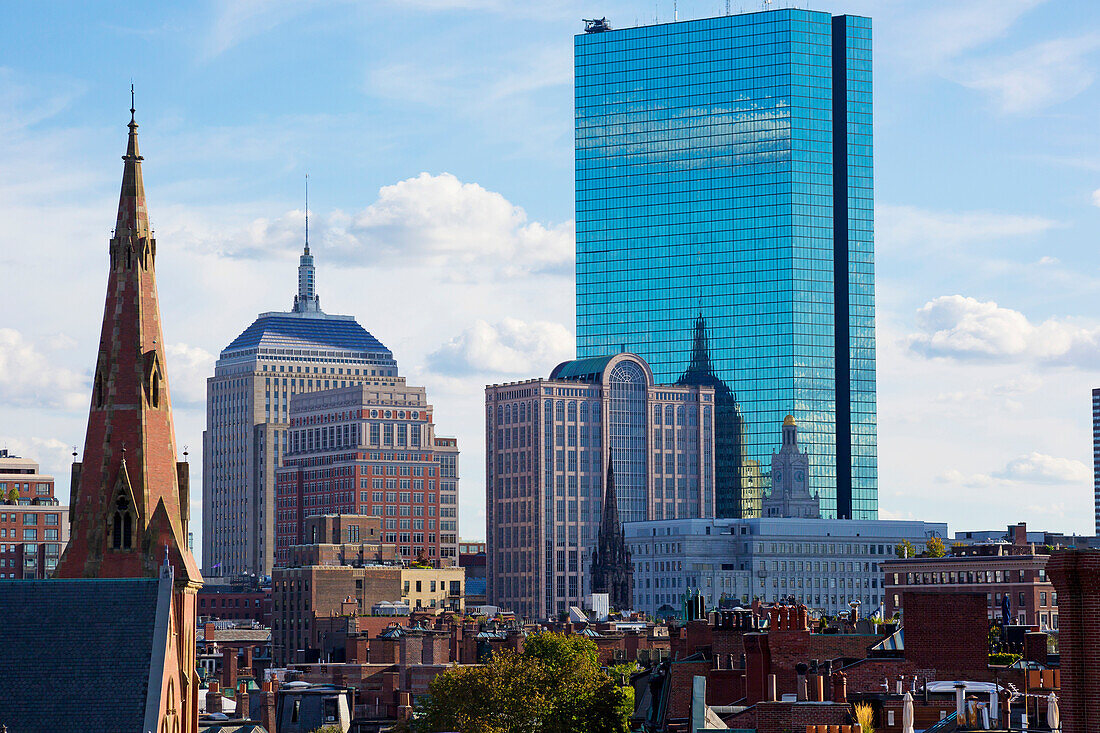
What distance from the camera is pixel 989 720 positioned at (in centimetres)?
5094

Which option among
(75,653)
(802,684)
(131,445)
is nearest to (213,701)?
(131,445)

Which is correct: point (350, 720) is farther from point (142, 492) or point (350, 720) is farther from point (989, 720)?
point (989, 720)

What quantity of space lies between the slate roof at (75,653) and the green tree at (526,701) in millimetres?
24615

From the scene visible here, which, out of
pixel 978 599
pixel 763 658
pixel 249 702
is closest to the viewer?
pixel 978 599

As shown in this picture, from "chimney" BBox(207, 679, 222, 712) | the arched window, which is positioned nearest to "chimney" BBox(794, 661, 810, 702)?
the arched window

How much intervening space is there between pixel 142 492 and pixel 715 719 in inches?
1500

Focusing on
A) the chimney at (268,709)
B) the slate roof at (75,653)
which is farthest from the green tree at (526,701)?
the chimney at (268,709)

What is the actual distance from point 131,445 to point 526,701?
28957 millimetres

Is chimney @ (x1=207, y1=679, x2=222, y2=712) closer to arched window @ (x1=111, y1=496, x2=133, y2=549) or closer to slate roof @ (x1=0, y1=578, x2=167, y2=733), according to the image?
arched window @ (x1=111, y1=496, x2=133, y2=549)

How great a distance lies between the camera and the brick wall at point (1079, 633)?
35.9m

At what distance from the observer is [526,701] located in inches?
4651

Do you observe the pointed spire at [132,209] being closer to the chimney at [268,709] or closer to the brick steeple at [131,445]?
the brick steeple at [131,445]

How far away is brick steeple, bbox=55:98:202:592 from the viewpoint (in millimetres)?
99938

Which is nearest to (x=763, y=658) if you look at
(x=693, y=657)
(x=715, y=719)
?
(x=715, y=719)
